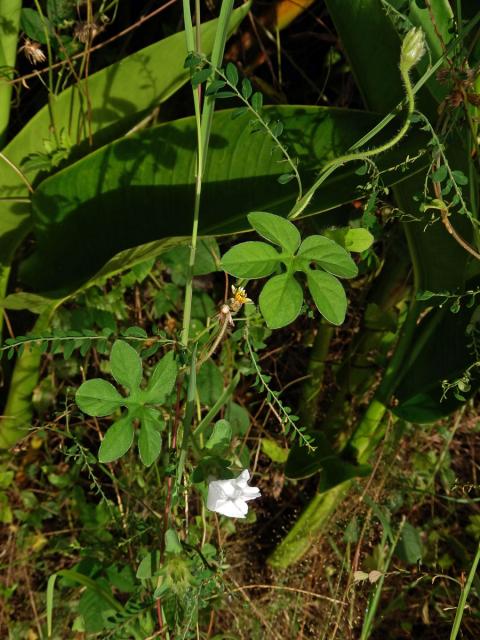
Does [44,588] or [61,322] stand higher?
[61,322]


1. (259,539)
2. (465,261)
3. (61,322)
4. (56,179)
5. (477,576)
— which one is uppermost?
(56,179)

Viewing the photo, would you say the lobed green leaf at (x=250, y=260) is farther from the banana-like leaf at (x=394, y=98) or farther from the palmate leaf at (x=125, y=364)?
the banana-like leaf at (x=394, y=98)

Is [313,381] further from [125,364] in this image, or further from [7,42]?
[7,42]

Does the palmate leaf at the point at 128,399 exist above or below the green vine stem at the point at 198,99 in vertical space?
below

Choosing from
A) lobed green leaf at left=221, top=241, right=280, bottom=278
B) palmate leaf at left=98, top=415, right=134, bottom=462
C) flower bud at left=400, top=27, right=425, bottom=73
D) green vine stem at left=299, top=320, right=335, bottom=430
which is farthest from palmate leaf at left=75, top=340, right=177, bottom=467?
green vine stem at left=299, top=320, right=335, bottom=430

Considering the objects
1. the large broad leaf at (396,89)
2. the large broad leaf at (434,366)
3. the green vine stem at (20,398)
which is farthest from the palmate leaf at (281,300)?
the green vine stem at (20,398)

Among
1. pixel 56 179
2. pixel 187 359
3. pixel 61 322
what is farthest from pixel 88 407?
pixel 61 322

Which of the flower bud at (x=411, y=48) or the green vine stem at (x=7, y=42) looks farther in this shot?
the green vine stem at (x=7, y=42)

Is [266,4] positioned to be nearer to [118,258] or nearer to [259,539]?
[118,258]
